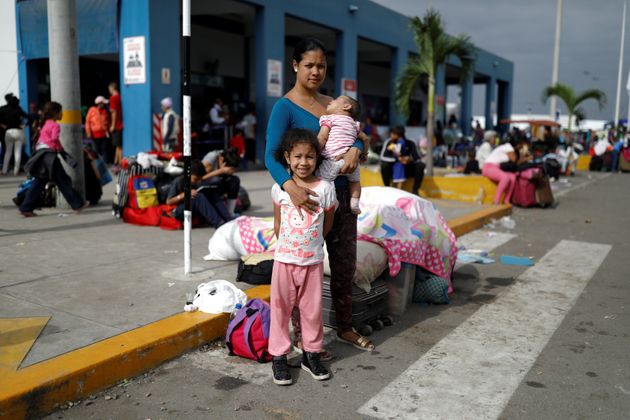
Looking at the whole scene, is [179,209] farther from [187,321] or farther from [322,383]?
[322,383]

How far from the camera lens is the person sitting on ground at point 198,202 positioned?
24.4ft

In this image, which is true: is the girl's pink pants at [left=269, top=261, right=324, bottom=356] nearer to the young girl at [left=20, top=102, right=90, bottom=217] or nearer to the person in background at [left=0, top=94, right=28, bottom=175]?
the young girl at [left=20, top=102, right=90, bottom=217]

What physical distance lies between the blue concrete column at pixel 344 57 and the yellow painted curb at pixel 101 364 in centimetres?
1740

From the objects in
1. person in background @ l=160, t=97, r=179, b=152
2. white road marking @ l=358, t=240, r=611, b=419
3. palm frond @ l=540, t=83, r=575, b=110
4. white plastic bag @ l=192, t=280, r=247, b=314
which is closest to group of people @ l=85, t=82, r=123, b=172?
person in background @ l=160, t=97, r=179, b=152

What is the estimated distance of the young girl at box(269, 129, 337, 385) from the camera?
3.45 metres

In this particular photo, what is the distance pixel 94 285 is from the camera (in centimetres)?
486

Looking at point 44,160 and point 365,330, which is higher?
point 44,160

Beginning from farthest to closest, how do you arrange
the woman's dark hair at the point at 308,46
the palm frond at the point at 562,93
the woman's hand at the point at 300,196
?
the palm frond at the point at 562,93 < the woman's dark hair at the point at 308,46 < the woman's hand at the point at 300,196

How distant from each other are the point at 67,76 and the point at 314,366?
7017 millimetres

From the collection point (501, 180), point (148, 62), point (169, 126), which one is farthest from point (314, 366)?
point (148, 62)

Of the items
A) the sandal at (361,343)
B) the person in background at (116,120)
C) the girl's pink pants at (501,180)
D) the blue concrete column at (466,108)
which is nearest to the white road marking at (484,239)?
the girl's pink pants at (501,180)

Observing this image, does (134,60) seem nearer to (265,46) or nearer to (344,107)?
(265,46)

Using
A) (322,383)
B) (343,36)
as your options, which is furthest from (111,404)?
(343,36)

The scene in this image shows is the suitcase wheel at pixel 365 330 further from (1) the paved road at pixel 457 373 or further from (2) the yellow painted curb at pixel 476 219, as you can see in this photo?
(2) the yellow painted curb at pixel 476 219
